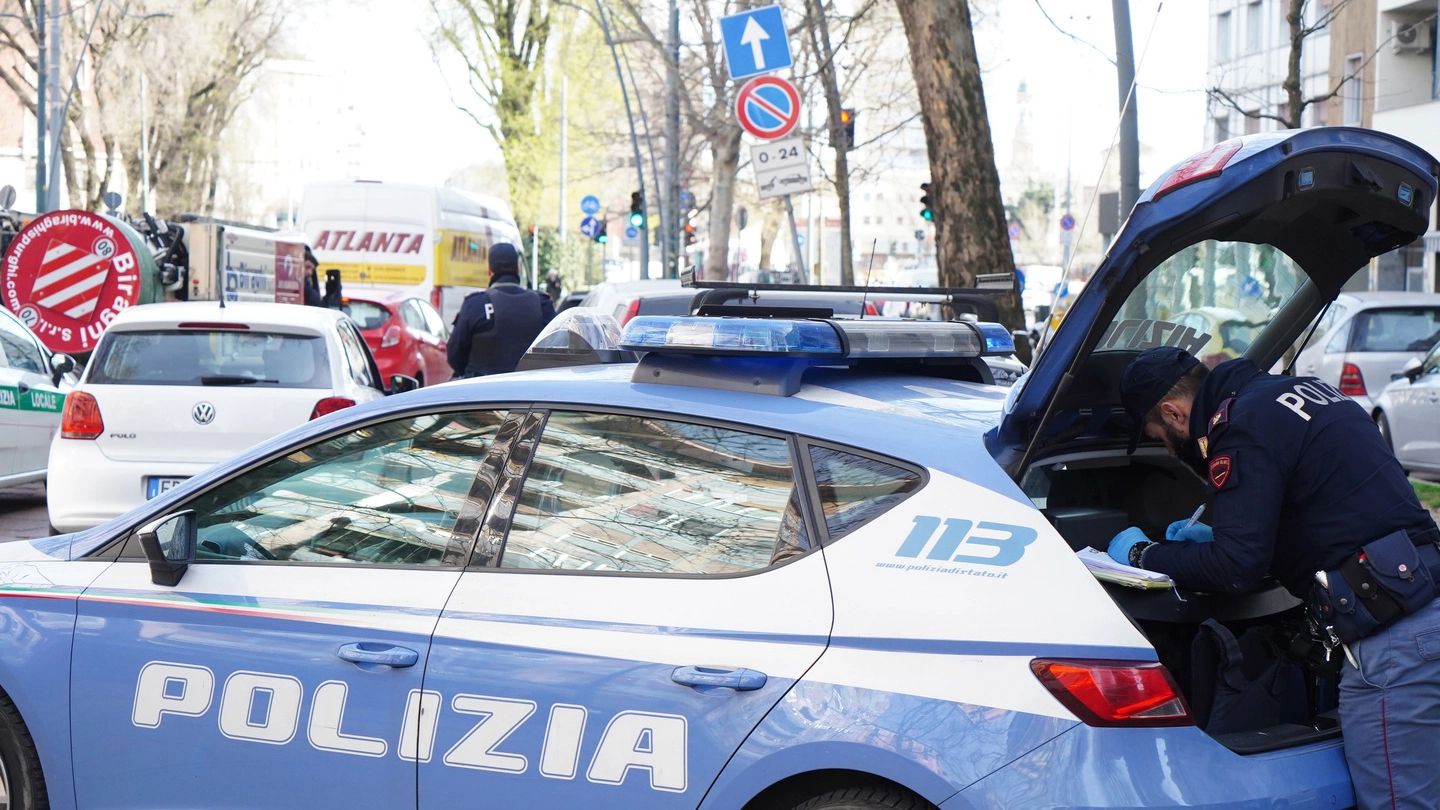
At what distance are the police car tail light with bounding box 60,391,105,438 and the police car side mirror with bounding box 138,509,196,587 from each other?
4576 mm

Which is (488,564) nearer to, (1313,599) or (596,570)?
(596,570)

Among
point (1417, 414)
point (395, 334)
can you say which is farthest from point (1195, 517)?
point (395, 334)

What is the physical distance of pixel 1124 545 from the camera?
3.38m

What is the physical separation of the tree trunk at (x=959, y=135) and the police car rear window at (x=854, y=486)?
26.2ft

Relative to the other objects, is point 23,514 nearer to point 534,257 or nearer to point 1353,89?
point 1353,89

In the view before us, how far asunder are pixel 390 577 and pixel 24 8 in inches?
1591

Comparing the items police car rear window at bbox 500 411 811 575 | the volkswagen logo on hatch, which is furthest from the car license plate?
police car rear window at bbox 500 411 811 575

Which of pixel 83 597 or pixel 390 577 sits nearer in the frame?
pixel 390 577

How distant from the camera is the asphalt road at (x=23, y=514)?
9.53 meters

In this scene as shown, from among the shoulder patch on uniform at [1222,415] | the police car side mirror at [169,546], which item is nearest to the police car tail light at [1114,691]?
the shoulder patch on uniform at [1222,415]

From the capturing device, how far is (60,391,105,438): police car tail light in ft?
25.6

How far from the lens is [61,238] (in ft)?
39.0

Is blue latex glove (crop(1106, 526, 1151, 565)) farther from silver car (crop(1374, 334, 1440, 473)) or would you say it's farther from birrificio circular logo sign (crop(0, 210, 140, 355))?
birrificio circular logo sign (crop(0, 210, 140, 355))

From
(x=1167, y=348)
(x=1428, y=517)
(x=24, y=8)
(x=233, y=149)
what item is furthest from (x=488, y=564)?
(x=233, y=149)
